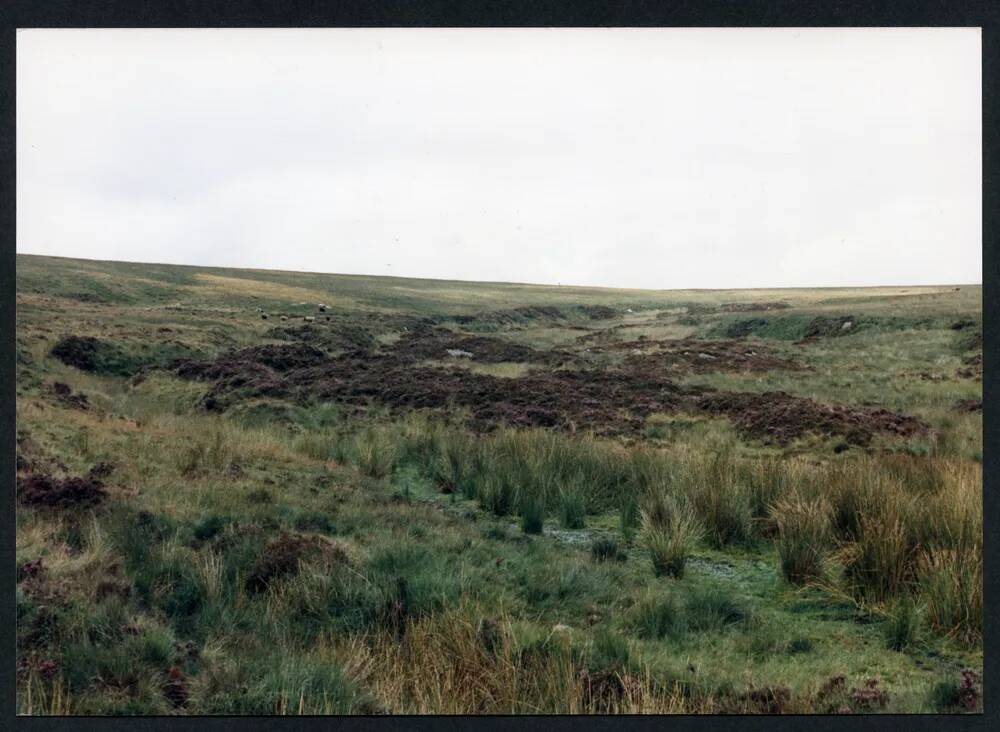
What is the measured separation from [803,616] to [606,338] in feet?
43.7

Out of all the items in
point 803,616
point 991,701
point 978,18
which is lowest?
point 991,701

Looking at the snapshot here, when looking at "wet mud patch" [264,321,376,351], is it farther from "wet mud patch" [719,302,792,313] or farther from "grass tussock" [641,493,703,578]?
"wet mud patch" [719,302,792,313]

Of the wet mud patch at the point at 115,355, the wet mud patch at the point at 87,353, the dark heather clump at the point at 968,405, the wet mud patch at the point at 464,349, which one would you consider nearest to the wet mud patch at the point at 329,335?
the wet mud patch at the point at 464,349

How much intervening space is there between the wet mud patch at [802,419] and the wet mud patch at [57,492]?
8396mm

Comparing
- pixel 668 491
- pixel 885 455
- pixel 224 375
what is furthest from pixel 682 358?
pixel 224 375

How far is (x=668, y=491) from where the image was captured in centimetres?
664

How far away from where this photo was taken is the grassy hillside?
159 inches

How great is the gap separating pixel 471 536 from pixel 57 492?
3654mm

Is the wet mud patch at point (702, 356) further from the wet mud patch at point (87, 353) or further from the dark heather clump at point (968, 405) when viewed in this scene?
the wet mud patch at point (87, 353)

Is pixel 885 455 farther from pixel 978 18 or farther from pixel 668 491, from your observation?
pixel 978 18

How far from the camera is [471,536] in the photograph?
6.05 metres

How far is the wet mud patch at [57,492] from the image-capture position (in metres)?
5.17

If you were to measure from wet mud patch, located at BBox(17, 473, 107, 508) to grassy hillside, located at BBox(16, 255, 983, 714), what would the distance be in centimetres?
2

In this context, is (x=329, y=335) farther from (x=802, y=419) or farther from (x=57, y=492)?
(x=802, y=419)
